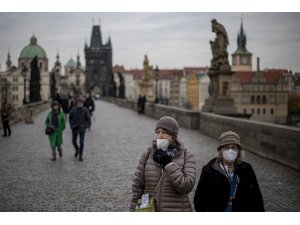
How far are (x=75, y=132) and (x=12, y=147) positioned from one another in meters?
2.51

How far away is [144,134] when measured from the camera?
17172mm

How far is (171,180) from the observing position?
164 inches

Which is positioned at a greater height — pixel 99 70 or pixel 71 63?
pixel 71 63

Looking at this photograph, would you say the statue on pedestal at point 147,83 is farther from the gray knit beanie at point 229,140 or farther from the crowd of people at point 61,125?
the gray knit beanie at point 229,140

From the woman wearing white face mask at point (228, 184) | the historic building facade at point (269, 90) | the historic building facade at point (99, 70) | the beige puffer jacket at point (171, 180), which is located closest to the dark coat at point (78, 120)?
the historic building facade at point (269, 90)

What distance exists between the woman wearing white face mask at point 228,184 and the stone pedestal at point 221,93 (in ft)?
42.0

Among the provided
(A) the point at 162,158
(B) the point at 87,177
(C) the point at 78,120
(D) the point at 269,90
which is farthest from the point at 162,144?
(C) the point at 78,120

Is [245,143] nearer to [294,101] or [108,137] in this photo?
[294,101]

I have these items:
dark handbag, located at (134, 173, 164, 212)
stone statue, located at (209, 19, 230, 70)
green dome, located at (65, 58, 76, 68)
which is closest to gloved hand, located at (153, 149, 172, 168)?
dark handbag, located at (134, 173, 164, 212)

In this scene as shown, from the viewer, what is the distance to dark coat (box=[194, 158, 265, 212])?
14.2 feet

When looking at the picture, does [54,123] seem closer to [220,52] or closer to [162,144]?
[162,144]

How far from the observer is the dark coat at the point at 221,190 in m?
4.34

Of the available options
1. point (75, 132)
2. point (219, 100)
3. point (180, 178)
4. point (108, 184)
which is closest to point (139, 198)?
point (180, 178)

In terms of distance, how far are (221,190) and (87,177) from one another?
492 cm
